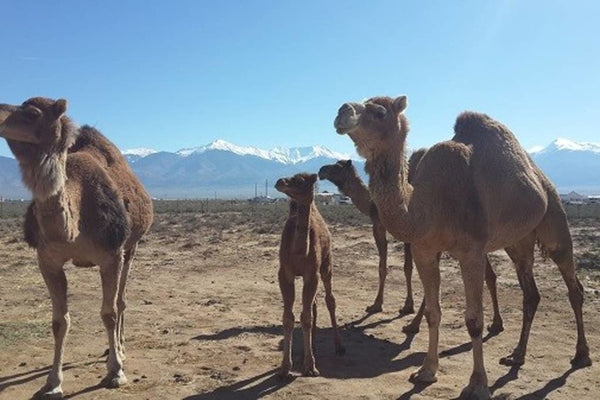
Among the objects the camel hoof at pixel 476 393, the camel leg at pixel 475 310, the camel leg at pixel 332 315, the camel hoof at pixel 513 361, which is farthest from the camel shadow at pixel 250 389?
the camel hoof at pixel 513 361

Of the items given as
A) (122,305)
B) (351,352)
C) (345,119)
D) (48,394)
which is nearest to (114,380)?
(48,394)

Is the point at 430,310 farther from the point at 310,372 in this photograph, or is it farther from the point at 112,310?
the point at 112,310

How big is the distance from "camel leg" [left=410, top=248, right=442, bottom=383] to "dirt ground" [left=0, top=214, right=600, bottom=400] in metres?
0.18

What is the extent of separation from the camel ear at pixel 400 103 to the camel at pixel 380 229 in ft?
11.1

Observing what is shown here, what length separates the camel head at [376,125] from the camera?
5000mm

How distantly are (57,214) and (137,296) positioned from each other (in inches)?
218

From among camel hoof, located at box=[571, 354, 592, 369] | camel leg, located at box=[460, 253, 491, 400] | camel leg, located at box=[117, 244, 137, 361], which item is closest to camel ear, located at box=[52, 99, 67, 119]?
camel leg, located at box=[117, 244, 137, 361]

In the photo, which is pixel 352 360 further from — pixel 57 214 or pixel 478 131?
pixel 57 214

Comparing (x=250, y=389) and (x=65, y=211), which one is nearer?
(x=65, y=211)

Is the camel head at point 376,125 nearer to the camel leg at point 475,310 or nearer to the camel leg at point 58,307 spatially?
the camel leg at point 475,310

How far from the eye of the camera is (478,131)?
668cm

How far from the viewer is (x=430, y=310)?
6.23 meters

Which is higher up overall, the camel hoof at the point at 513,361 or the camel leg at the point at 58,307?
the camel leg at the point at 58,307

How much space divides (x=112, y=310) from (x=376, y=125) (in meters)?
3.20
